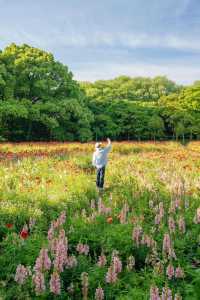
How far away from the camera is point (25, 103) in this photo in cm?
3350

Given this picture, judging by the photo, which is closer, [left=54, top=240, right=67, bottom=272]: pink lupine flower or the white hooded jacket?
[left=54, top=240, right=67, bottom=272]: pink lupine flower

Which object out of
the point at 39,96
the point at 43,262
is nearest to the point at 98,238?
the point at 43,262

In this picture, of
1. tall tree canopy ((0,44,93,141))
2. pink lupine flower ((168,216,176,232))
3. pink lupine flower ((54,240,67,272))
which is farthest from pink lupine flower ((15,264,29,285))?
tall tree canopy ((0,44,93,141))

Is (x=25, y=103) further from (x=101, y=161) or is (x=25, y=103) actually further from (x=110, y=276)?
(x=110, y=276)

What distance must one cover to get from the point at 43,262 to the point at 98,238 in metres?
1.94

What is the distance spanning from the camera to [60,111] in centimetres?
3431

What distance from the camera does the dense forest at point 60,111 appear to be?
111 ft

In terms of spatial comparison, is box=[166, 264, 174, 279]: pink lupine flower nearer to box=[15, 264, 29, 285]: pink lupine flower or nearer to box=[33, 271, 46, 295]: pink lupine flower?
box=[33, 271, 46, 295]: pink lupine flower

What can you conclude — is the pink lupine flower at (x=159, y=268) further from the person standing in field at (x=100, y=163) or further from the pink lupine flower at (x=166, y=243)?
the person standing in field at (x=100, y=163)

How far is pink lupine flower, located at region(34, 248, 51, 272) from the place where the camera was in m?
5.07

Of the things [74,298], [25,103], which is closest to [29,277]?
[74,298]

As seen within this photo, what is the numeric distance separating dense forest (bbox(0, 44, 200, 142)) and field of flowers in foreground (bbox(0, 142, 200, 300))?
2116 cm

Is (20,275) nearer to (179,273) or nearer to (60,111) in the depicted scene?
(179,273)

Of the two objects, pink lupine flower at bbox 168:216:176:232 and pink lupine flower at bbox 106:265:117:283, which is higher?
pink lupine flower at bbox 168:216:176:232
